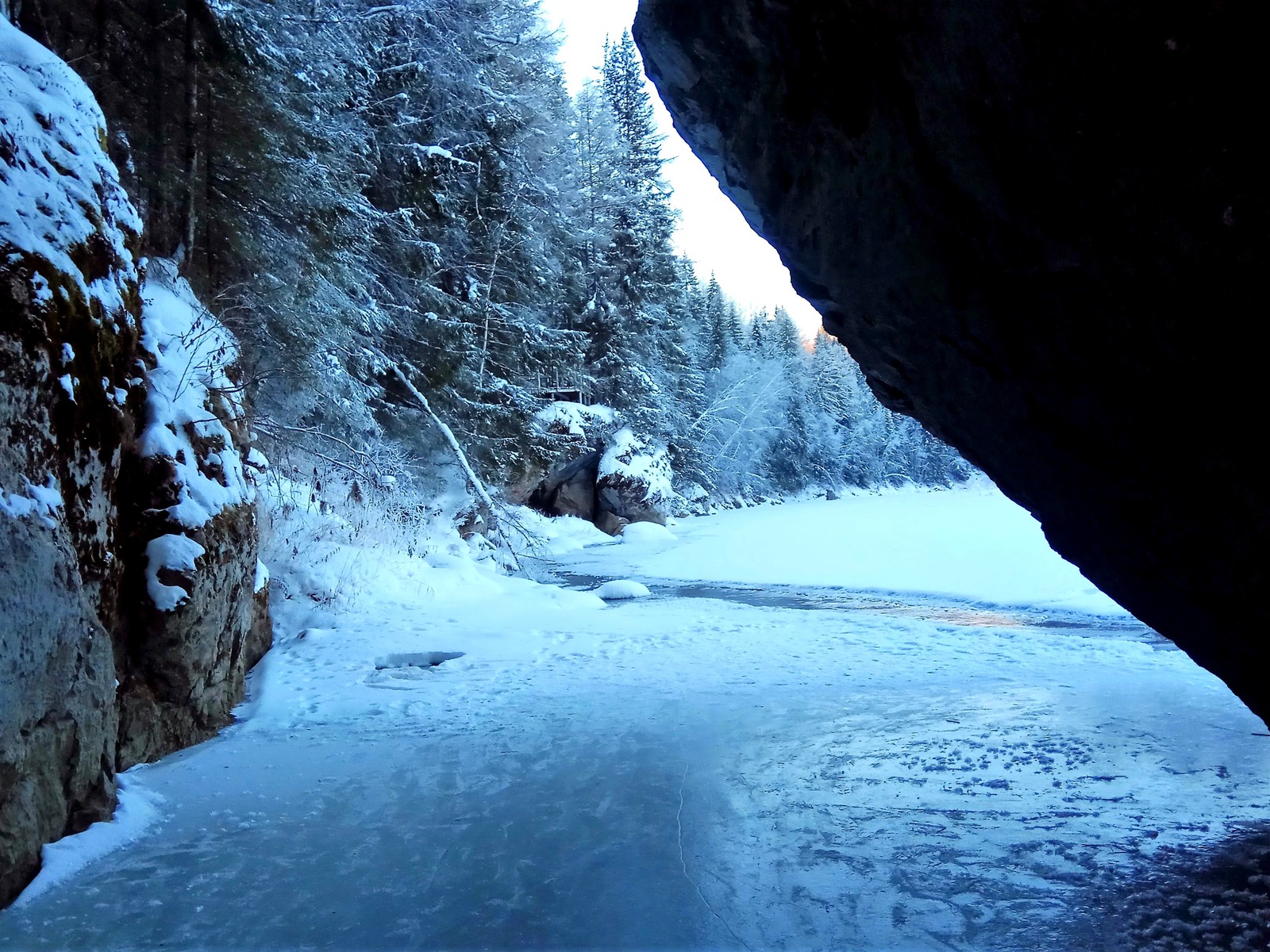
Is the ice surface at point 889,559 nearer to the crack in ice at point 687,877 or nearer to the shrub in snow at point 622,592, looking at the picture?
the shrub in snow at point 622,592

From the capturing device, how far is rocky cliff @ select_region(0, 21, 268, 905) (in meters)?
3.17

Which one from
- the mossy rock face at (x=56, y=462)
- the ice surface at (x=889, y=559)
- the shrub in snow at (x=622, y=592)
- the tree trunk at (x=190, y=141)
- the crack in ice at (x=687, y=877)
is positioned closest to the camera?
the crack in ice at (x=687, y=877)

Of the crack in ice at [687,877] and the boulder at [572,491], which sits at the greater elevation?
the boulder at [572,491]

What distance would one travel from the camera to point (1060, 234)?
2344mm

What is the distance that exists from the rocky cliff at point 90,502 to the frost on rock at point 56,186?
0.04 ft

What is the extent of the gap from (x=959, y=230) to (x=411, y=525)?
32.1ft

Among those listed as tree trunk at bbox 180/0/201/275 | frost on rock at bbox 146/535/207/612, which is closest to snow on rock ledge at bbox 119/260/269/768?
frost on rock at bbox 146/535/207/612

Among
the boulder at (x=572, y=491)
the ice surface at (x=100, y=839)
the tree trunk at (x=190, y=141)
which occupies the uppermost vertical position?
the tree trunk at (x=190, y=141)

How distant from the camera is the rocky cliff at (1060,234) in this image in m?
→ 1.93

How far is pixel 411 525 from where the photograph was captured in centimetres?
1139

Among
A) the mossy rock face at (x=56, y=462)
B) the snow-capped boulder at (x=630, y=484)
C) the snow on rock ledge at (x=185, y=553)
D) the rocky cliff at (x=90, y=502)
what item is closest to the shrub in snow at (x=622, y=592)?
the snow on rock ledge at (x=185, y=553)

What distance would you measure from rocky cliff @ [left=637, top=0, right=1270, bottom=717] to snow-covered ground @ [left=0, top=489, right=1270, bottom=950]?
1.27 m

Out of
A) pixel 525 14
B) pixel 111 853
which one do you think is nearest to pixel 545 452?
pixel 525 14

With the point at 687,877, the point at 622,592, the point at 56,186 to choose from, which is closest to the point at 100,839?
the point at 687,877
